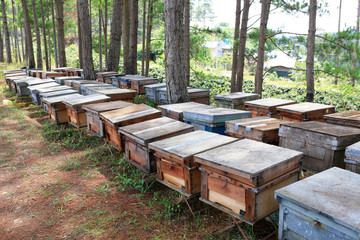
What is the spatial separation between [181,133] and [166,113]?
61.7 inches

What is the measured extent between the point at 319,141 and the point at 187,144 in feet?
6.43

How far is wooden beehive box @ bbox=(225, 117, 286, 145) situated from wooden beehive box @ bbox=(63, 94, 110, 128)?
11.8 ft

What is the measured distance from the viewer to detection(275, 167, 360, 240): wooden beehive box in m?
2.13

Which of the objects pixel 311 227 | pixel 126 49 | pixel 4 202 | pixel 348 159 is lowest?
pixel 4 202

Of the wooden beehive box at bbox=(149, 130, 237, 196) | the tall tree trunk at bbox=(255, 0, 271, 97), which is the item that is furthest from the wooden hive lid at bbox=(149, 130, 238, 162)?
the tall tree trunk at bbox=(255, 0, 271, 97)

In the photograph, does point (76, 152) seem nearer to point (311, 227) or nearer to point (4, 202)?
point (4, 202)

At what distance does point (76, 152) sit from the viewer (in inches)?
269

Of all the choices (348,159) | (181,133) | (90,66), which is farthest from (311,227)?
(90,66)

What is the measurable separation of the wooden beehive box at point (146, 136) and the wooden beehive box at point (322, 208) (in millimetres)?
2169

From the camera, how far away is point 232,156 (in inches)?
126

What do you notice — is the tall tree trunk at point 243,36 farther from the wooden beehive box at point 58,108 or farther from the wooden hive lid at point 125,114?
the wooden beehive box at point 58,108

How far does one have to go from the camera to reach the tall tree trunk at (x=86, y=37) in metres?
11.1

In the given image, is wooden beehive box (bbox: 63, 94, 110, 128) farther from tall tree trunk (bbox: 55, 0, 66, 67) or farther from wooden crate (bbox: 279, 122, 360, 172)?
tall tree trunk (bbox: 55, 0, 66, 67)

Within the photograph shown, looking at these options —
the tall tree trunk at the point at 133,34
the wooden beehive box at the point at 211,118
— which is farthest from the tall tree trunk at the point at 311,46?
the tall tree trunk at the point at 133,34
